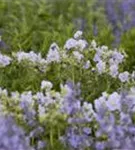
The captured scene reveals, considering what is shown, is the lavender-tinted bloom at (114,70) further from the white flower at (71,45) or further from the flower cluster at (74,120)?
the flower cluster at (74,120)

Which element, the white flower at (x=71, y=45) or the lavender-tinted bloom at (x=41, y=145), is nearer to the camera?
the lavender-tinted bloom at (x=41, y=145)

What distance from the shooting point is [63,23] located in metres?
4.45

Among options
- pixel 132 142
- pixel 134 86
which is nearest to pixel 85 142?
pixel 132 142

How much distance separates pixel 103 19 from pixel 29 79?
1.66 m

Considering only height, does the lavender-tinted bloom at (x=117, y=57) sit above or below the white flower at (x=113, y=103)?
above

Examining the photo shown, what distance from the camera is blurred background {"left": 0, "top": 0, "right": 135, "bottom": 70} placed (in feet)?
12.6

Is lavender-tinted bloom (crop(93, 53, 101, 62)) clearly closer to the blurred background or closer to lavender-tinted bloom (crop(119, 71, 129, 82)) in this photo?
lavender-tinted bloom (crop(119, 71, 129, 82))

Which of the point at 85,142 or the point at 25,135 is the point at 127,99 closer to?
the point at 85,142

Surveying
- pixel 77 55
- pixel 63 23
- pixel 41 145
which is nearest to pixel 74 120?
pixel 41 145

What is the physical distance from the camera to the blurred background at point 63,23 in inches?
151

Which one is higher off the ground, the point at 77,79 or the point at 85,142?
the point at 77,79

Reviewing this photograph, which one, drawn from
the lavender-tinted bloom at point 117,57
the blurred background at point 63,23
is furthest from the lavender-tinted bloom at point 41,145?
the blurred background at point 63,23

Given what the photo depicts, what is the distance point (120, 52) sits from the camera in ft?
10.6

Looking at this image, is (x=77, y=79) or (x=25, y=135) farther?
(x=77, y=79)
